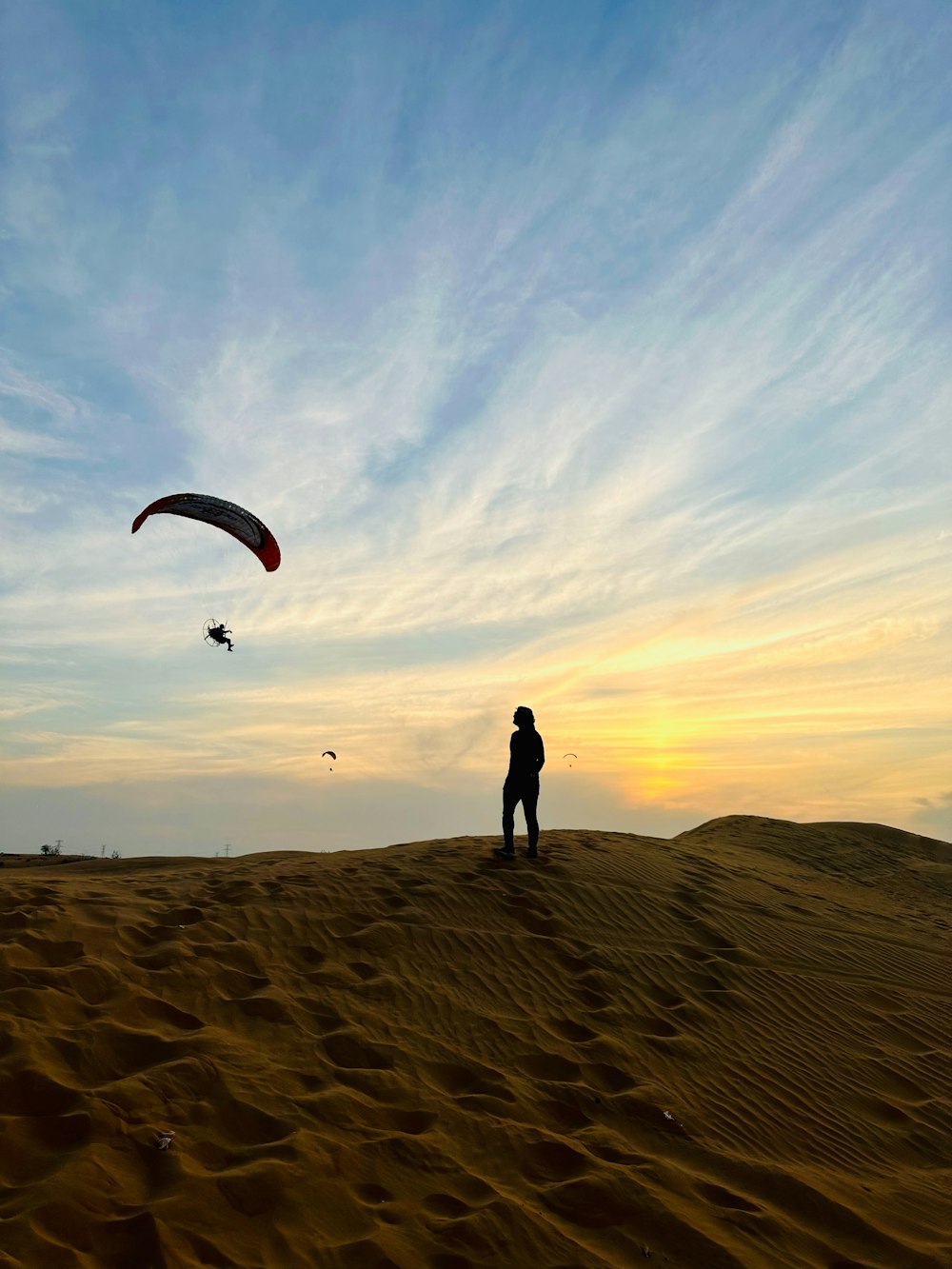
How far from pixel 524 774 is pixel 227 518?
7.02 meters

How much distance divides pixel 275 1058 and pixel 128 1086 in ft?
3.30

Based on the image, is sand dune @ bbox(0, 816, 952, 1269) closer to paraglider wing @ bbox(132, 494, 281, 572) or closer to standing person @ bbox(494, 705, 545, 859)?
standing person @ bbox(494, 705, 545, 859)

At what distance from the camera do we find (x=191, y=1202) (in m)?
3.70

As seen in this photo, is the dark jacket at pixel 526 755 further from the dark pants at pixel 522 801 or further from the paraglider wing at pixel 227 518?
the paraglider wing at pixel 227 518

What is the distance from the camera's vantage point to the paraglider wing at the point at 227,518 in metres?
12.8

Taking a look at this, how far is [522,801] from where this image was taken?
1136cm

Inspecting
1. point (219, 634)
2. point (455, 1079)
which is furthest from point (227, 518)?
point (455, 1079)

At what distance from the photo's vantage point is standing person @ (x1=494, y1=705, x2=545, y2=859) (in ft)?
36.6

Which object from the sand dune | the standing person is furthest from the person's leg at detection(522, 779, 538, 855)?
the sand dune

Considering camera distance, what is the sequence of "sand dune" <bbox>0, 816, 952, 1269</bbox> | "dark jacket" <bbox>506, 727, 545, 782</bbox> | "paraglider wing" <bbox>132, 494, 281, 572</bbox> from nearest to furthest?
"sand dune" <bbox>0, 816, 952, 1269</bbox>
"dark jacket" <bbox>506, 727, 545, 782</bbox>
"paraglider wing" <bbox>132, 494, 281, 572</bbox>

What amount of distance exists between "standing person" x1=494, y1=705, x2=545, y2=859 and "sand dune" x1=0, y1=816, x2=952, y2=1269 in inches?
37.9

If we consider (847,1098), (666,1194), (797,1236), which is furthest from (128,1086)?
(847,1098)

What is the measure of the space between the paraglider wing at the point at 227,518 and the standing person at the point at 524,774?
19.6ft

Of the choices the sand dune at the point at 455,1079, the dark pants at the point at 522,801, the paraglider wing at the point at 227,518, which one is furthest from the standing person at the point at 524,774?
the paraglider wing at the point at 227,518
